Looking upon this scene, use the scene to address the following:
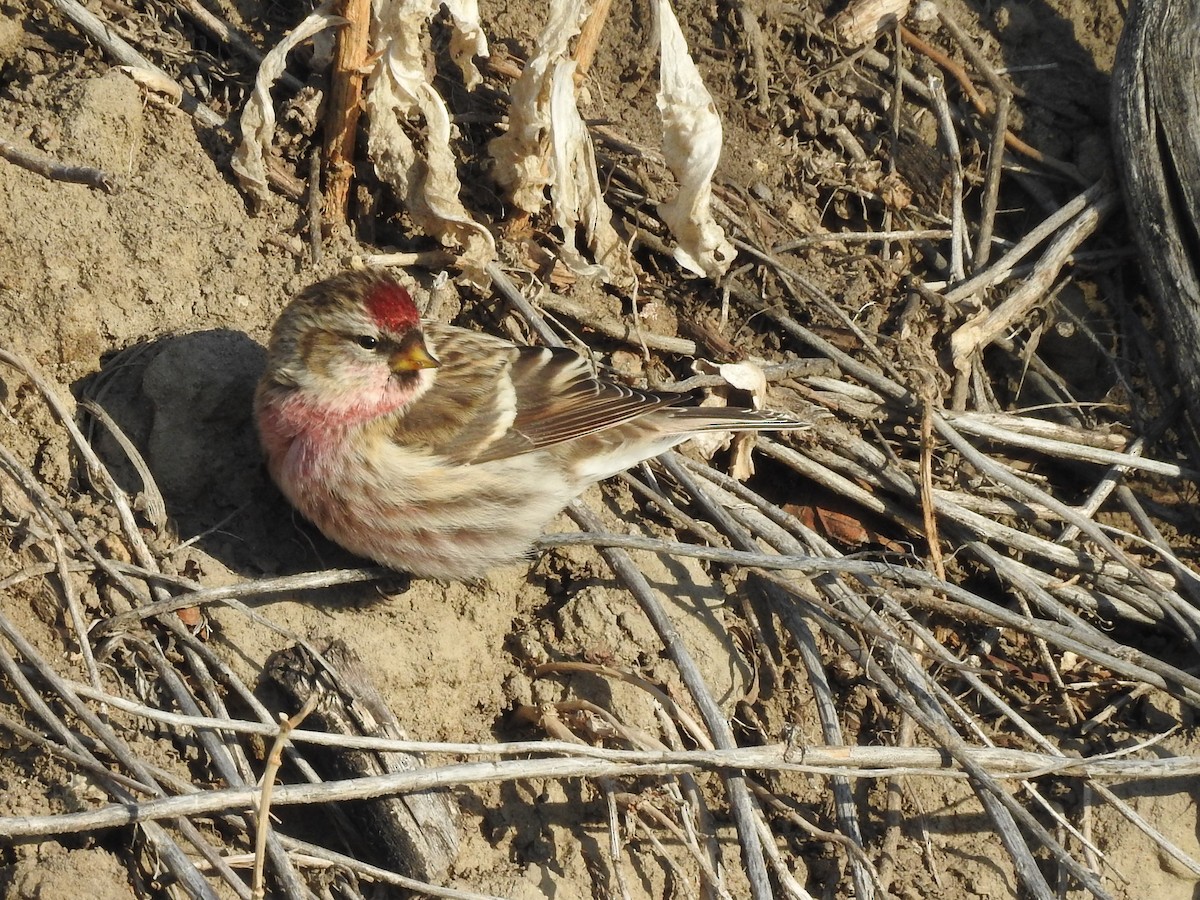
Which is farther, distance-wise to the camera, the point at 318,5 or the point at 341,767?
the point at 318,5

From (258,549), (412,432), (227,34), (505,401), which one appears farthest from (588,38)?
(258,549)

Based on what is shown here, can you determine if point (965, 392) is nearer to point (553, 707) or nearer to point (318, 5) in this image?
point (553, 707)

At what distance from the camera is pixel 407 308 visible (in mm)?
3977

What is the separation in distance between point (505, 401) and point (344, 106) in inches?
49.0

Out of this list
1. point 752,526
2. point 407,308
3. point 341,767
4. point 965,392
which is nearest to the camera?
point 341,767

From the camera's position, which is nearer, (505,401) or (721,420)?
(505,401)

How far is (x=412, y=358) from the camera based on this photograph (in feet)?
13.0

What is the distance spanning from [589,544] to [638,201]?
1.67m

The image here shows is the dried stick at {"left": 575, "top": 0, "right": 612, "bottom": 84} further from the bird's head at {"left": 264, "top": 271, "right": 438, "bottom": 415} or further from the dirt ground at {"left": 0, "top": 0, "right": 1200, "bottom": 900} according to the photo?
the bird's head at {"left": 264, "top": 271, "right": 438, "bottom": 415}

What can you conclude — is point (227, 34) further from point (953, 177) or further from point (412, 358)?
point (953, 177)

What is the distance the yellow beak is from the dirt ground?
58 centimetres

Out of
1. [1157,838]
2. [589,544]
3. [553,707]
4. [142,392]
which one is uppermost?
[142,392]

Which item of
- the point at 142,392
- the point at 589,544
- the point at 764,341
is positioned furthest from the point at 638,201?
the point at 142,392

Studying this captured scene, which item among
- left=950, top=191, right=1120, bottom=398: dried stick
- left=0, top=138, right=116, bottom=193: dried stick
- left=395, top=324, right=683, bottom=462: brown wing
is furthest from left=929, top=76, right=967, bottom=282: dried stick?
left=0, top=138, right=116, bottom=193: dried stick
